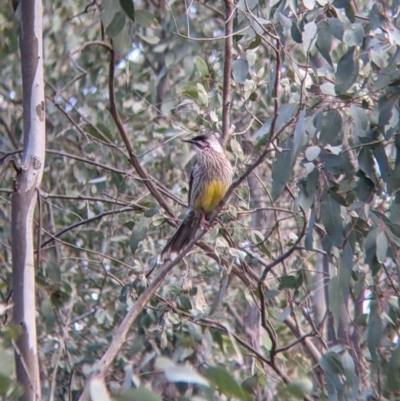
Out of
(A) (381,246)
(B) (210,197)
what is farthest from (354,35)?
(B) (210,197)

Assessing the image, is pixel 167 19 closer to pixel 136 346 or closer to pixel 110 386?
pixel 136 346

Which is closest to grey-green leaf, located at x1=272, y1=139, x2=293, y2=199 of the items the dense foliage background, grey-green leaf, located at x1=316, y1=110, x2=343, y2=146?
the dense foliage background

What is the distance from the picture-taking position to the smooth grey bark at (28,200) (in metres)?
2.55

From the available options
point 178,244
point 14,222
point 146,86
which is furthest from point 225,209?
point 146,86

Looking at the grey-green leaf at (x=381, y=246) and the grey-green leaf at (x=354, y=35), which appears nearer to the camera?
the grey-green leaf at (x=381, y=246)

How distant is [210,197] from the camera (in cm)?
505

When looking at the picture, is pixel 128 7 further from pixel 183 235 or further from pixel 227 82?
pixel 183 235

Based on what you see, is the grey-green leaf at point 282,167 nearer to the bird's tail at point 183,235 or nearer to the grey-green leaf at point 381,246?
the grey-green leaf at point 381,246

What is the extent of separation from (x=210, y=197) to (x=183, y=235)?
0.46m

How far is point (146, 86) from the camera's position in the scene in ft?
20.3

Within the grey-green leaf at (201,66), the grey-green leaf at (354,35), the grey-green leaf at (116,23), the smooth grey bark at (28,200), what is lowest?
the smooth grey bark at (28,200)

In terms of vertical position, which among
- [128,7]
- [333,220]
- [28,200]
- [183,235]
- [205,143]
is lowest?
[28,200]

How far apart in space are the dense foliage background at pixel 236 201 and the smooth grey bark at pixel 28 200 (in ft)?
0.58

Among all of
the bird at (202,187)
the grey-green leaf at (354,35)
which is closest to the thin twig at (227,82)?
the grey-green leaf at (354,35)
